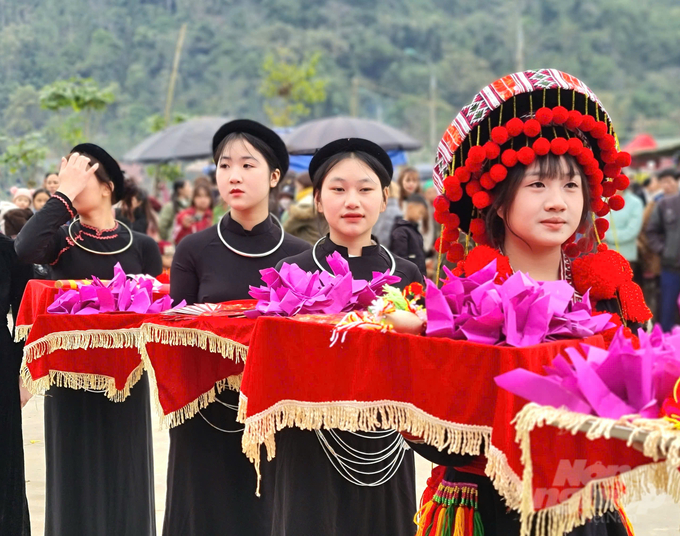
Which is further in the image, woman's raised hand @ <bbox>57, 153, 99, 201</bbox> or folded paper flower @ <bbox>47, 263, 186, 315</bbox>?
woman's raised hand @ <bbox>57, 153, 99, 201</bbox>

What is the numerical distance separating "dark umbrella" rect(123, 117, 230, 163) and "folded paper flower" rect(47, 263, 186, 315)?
11419 millimetres

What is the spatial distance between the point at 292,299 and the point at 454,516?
81cm

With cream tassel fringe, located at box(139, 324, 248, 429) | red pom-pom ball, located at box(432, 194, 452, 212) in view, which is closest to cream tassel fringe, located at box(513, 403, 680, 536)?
red pom-pom ball, located at box(432, 194, 452, 212)

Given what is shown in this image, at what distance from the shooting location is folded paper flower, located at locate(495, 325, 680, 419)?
1951 mm

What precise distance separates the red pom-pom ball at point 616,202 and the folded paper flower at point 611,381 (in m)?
1.05

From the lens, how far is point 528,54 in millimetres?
75938

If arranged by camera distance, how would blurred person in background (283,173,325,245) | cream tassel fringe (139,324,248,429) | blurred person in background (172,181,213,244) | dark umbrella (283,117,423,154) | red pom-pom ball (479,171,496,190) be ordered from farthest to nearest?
dark umbrella (283,117,423,154) < blurred person in background (172,181,213,244) < blurred person in background (283,173,325,245) < cream tassel fringe (139,324,248,429) < red pom-pom ball (479,171,496,190)

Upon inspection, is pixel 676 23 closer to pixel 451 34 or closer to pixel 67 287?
pixel 451 34

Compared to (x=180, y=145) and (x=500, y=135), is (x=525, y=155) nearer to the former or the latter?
(x=500, y=135)

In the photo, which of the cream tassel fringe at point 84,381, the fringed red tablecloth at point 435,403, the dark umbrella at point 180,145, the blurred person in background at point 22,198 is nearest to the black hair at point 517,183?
the fringed red tablecloth at point 435,403

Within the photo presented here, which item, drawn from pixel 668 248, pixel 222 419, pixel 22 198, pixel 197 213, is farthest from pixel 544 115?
pixel 197 213

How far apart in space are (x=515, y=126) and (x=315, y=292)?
796mm

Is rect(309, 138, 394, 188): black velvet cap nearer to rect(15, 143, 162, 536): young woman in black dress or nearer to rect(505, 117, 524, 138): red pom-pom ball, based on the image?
rect(505, 117, 524, 138): red pom-pom ball

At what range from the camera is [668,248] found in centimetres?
1007
